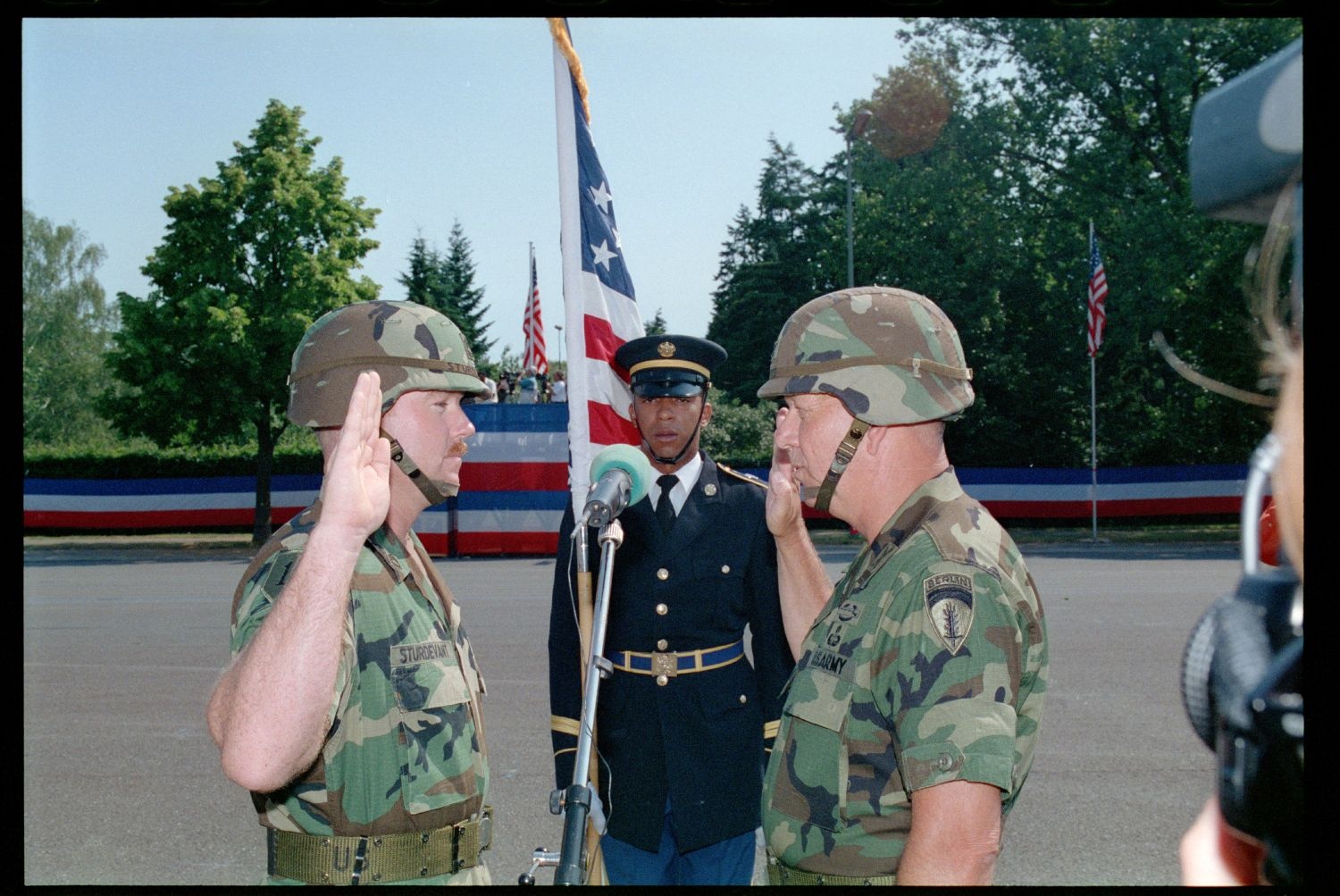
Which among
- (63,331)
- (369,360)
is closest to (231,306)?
(369,360)

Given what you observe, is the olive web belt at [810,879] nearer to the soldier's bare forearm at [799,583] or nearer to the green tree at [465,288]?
the soldier's bare forearm at [799,583]

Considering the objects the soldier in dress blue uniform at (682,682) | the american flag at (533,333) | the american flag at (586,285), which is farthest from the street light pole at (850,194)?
the soldier in dress blue uniform at (682,682)

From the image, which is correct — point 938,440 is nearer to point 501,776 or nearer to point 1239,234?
point 501,776

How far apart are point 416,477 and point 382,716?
636 mm

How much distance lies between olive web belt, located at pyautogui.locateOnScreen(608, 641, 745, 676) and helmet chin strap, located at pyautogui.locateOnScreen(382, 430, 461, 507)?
1.23 metres

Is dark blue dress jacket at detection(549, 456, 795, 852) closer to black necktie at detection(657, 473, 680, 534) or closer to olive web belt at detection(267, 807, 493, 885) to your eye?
black necktie at detection(657, 473, 680, 534)

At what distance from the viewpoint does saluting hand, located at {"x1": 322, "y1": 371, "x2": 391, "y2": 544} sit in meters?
2.02

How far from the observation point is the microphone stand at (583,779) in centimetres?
204

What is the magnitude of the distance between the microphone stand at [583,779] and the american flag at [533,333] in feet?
76.4

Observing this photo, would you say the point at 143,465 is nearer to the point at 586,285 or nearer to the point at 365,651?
the point at 586,285

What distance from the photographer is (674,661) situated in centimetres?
362

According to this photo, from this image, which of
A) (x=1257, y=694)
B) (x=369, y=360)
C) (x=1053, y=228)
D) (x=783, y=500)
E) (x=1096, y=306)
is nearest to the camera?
(x=1257, y=694)

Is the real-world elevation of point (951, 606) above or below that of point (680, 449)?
below
